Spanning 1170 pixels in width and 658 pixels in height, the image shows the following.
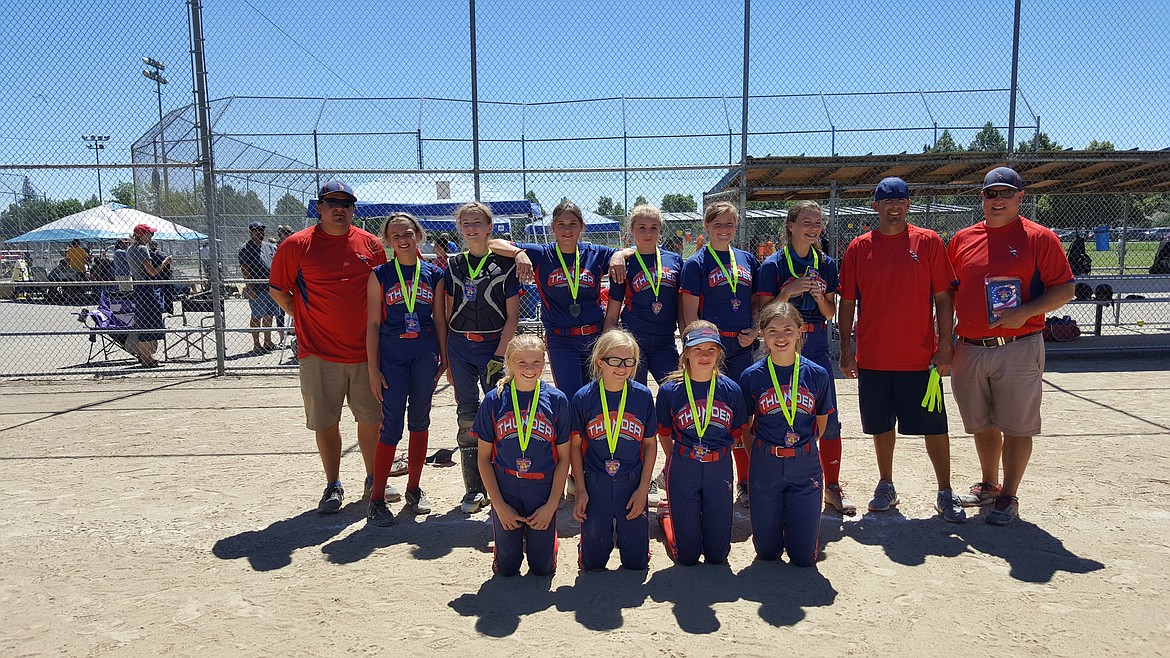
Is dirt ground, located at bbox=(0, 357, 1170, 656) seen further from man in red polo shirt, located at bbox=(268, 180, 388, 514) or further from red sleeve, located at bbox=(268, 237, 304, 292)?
red sleeve, located at bbox=(268, 237, 304, 292)

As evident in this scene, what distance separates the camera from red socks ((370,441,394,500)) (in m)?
4.41

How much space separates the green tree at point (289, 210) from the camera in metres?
13.2

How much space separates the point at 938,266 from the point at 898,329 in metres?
0.44

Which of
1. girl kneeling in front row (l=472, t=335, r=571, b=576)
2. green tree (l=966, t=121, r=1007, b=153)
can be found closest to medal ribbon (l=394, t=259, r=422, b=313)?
girl kneeling in front row (l=472, t=335, r=571, b=576)

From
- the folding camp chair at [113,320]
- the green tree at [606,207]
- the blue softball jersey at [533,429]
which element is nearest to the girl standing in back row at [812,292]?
the blue softball jersey at [533,429]

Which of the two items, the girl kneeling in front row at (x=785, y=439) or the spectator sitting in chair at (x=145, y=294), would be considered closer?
the girl kneeling in front row at (x=785, y=439)

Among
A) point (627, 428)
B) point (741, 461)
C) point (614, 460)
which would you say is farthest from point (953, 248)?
point (614, 460)

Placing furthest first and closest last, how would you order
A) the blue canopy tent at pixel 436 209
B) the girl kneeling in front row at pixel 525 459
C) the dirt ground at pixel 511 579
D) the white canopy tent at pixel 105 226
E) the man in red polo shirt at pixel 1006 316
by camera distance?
the white canopy tent at pixel 105 226
the blue canopy tent at pixel 436 209
the man in red polo shirt at pixel 1006 316
the girl kneeling in front row at pixel 525 459
the dirt ground at pixel 511 579

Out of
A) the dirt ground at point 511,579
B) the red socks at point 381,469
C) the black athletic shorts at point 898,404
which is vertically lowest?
the dirt ground at point 511,579

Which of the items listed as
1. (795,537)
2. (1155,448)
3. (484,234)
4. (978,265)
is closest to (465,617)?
(795,537)

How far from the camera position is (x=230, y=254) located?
14.7 m

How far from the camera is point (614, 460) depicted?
358 centimetres

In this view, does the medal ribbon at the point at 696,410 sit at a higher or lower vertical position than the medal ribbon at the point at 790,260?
lower

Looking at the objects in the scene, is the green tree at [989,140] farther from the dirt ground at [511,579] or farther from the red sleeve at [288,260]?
the red sleeve at [288,260]
